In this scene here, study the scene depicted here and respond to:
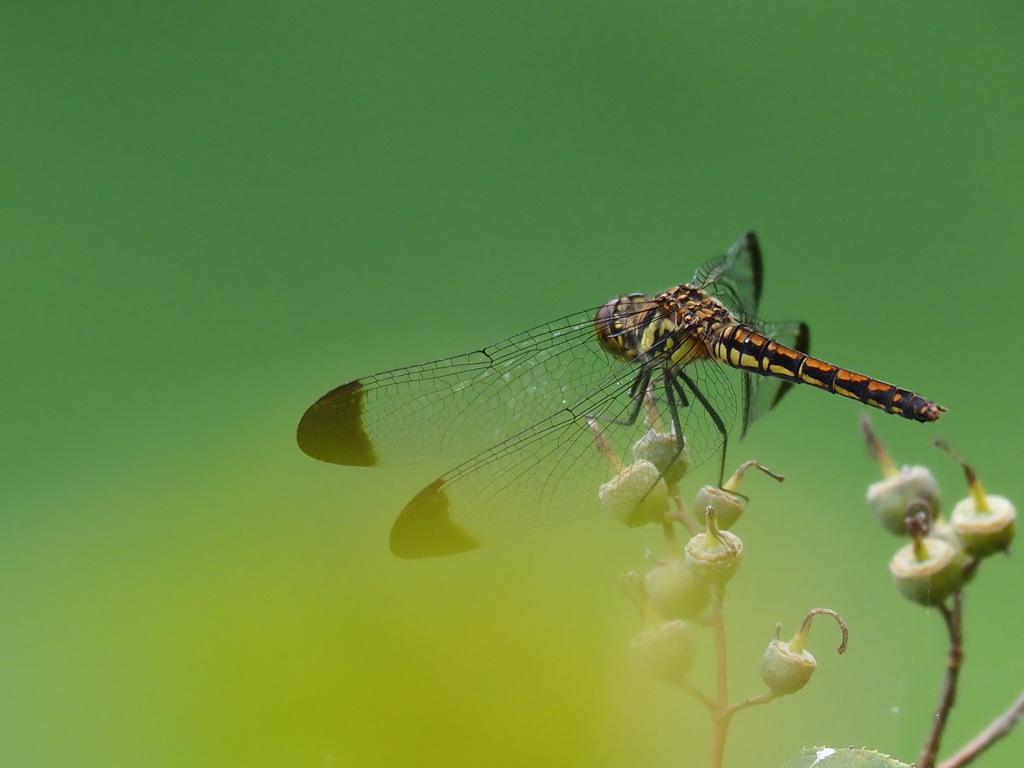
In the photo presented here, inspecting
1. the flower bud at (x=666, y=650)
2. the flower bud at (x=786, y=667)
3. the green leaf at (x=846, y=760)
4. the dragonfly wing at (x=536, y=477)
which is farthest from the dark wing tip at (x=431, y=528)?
the green leaf at (x=846, y=760)

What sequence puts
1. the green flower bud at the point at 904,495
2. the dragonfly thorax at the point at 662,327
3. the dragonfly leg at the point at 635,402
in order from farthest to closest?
the dragonfly thorax at the point at 662,327, the dragonfly leg at the point at 635,402, the green flower bud at the point at 904,495

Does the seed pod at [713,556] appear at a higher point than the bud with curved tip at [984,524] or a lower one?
higher

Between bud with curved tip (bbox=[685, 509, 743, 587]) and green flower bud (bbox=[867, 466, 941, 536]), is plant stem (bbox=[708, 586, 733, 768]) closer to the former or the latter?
bud with curved tip (bbox=[685, 509, 743, 587])

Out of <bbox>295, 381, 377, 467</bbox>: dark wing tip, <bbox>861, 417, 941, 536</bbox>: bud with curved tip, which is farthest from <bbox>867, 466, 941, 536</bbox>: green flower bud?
<bbox>295, 381, 377, 467</bbox>: dark wing tip

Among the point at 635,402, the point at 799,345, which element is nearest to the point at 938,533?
the point at 635,402

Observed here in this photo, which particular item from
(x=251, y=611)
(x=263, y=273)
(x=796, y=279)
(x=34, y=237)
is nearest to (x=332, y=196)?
(x=263, y=273)

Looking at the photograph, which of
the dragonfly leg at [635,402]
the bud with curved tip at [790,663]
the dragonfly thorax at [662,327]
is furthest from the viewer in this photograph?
the dragonfly thorax at [662,327]

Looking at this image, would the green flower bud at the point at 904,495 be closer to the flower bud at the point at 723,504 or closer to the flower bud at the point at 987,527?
the flower bud at the point at 987,527

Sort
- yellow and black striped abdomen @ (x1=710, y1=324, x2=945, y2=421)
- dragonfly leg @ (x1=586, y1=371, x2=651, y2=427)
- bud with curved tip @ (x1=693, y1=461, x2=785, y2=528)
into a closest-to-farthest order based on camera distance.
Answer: bud with curved tip @ (x1=693, y1=461, x2=785, y2=528), yellow and black striped abdomen @ (x1=710, y1=324, x2=945, y2=421), dragonfly leg @ (x1=586, y1=371, x2=651, y2=427)
